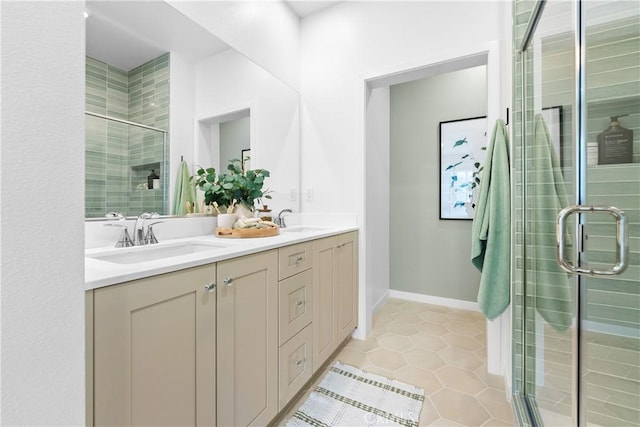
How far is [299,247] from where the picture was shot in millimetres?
1483

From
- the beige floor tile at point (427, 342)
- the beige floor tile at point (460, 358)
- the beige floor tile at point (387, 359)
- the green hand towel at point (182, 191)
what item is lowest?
Result: the beige floor tile at point (387, 359)

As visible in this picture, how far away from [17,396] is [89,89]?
46.4 inches

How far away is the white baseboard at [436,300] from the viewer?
2787 mm

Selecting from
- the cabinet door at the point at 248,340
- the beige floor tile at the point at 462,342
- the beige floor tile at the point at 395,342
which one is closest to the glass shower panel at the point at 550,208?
the beige floor tile at the point at 462,342

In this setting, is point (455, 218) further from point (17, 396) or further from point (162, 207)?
point (17, 396)

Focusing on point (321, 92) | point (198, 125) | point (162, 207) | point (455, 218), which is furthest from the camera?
point (455, 218)

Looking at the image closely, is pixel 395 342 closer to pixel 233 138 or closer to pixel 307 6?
pixel 233 138

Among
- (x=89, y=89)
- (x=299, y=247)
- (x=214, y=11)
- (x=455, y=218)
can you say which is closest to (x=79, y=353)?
(x=299, y=247)

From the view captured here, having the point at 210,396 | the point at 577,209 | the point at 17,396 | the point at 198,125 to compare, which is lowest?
the point at 210,396

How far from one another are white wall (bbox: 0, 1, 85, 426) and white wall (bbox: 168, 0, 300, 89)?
1.27 meters

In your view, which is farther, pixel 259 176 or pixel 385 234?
pixel 385 234

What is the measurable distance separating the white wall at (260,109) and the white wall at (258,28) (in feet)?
0.27

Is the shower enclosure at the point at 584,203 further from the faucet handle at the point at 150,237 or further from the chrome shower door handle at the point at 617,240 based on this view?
the faucet handle at the point at 150,237

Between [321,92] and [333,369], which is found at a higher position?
[321,92]
